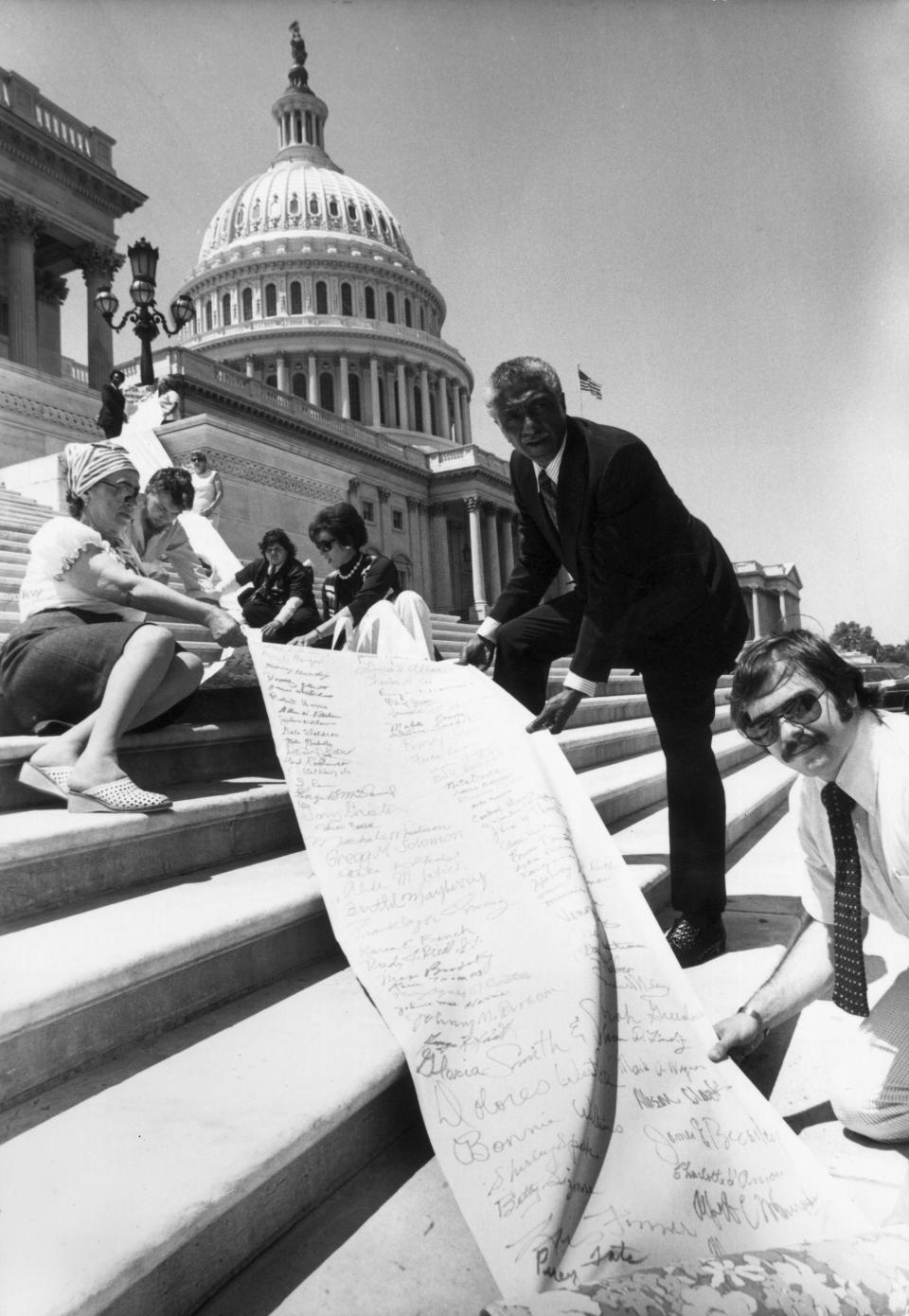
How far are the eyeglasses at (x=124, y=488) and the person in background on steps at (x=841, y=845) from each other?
79.5 inches

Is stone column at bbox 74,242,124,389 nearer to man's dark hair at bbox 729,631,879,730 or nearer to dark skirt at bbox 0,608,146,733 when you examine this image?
dark skirt at bbox 0,608,146,733

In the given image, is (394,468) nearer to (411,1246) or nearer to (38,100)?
(38,100)

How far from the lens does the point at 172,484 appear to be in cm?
462

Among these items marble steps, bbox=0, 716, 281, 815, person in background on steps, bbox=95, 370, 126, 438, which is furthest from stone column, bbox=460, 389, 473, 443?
marble steps, bbox=0, 716, 281, 815

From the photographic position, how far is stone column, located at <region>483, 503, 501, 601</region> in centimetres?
5644

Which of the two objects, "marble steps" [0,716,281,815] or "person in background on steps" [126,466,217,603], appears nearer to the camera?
"marble steps" [0,716,281,815]

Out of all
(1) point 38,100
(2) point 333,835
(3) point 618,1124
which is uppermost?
(1) point 38,100

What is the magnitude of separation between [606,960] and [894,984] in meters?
0.67

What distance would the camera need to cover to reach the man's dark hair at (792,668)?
6.11 feet

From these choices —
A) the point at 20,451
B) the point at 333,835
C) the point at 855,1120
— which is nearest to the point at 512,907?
the point at 333,835

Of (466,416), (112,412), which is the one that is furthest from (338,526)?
(466,416)

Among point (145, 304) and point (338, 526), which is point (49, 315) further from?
point (338, 526)

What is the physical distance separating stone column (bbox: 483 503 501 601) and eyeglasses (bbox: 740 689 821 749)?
54.5 metres

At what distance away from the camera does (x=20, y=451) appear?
13008 mm
